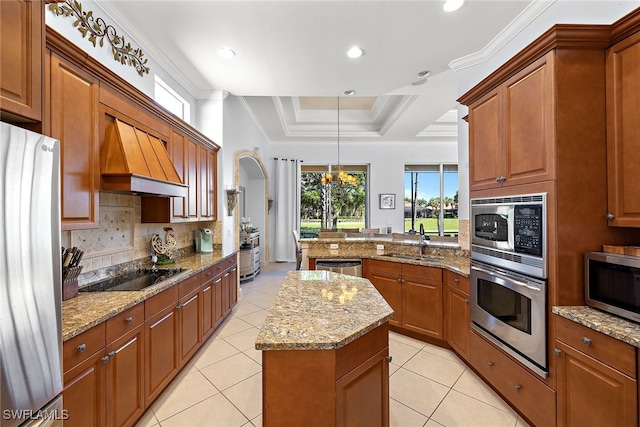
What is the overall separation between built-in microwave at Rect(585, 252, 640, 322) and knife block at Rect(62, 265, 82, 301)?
3.18m

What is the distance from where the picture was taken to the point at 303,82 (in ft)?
12.0

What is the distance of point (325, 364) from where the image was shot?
1.08 m

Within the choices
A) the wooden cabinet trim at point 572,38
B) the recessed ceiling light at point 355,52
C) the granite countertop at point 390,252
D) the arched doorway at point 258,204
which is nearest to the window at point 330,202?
the arched doorway at point 258,204

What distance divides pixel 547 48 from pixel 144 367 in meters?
3.39

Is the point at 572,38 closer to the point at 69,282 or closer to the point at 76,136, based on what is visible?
the point at 76,136

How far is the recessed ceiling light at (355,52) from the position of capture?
9.41ft

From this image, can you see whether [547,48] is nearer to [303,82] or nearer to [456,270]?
[456,270]

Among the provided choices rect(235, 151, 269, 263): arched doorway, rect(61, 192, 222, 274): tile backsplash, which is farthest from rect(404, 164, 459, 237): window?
rect(61, 192, 222, 274): tile backsplash

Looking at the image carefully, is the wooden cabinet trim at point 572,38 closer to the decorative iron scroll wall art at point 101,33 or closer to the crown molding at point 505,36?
the crown molding at point 505,36

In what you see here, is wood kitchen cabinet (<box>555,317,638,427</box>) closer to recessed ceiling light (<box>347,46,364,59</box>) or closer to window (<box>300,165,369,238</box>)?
recessed ceiling light (<box>347,46,364,59</box>)

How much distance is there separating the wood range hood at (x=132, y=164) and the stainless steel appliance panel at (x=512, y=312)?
280 centimetres

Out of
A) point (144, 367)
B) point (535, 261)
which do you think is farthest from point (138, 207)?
point (535, 261)

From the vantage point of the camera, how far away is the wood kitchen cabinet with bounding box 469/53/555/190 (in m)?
1.68

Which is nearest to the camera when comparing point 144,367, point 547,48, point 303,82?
point 547,48
